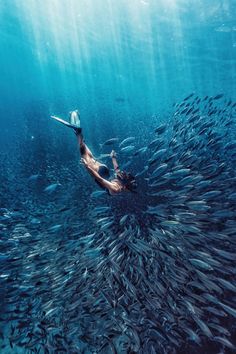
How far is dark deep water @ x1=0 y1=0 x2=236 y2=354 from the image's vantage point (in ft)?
17.8

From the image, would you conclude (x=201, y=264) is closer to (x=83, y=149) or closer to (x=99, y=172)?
(x=99, y=172)

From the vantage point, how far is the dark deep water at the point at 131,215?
5.42 metres

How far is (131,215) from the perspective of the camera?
8695 mm

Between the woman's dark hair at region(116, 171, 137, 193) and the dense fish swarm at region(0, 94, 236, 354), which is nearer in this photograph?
the dense fish swarm at region(0, 94, 236, 354)

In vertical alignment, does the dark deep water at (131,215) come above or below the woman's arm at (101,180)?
below

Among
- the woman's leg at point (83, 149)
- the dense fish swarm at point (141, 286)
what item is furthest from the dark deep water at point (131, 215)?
the woman's leg at point (83, 149)

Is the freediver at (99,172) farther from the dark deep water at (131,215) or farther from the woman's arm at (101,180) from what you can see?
the dark deep water at (131,215)

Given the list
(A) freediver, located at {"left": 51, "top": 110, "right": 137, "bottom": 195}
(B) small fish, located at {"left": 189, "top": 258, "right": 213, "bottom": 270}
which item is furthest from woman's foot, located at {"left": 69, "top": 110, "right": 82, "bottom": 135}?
(B) small fish, located at {"left": 189, "top": 258, "right": 213, "bottom": 270}

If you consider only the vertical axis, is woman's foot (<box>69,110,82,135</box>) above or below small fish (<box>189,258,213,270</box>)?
above

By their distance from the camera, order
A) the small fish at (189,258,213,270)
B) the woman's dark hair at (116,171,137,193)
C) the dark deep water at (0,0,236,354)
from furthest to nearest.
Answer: the dark deep water at (0,0,236,354), the woman's dark hair at (116,171,137,193), the small fish at (189,258,213,270)

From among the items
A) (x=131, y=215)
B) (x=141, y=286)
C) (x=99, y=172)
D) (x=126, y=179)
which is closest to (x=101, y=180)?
(x=99, y=172)

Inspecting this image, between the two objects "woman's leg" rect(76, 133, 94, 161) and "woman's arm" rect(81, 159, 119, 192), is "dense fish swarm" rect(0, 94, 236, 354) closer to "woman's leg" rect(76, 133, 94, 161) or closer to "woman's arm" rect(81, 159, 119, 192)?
"woman's arm" rect(81, 159, 119, 192)

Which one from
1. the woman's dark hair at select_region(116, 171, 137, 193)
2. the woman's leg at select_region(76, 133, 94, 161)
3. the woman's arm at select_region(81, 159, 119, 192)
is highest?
the woman's leg at select_region(76, 133, 94, 161)

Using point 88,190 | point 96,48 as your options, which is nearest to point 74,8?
point 96,48
